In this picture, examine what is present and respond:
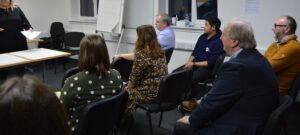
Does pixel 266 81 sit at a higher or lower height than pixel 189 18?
lower

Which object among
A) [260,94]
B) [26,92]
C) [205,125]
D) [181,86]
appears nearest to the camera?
[26,92]

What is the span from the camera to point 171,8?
5070mm

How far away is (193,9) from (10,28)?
8.43 ft

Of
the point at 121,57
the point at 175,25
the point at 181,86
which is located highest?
the point at 175,25

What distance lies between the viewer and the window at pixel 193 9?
456 centimetres

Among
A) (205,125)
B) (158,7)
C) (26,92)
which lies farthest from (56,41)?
(26,92)

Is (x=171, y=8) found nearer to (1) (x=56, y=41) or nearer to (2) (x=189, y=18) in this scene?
(2) (x=189, y=18)

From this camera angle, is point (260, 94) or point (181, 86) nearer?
point (260, 94)

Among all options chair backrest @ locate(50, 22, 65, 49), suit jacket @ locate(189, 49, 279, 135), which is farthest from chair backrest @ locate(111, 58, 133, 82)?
chair backrest @ locate(50, 22, 65, 49)

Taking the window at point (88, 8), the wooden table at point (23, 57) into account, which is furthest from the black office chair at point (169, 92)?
the window at point (88, 8)

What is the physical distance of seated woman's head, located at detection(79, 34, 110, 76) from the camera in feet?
6.36

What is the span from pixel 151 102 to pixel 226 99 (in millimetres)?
1018

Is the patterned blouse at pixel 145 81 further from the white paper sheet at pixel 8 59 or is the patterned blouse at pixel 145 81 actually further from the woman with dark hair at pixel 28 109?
the woman with dark hair at pixel 28 109

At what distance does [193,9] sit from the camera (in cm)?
474
